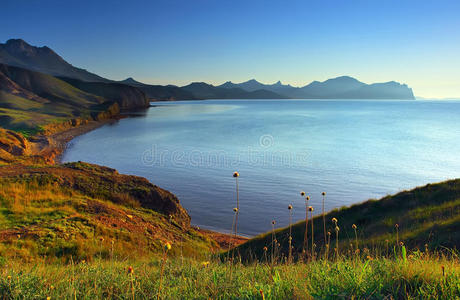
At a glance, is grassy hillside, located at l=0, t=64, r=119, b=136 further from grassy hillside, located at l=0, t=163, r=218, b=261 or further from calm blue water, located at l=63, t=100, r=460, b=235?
grassy hillside, located at l=0, t=163, r=218, b=261

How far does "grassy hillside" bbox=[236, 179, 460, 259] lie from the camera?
8750 millimetres

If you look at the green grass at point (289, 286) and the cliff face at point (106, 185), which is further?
the cliff face at point (106, 185)

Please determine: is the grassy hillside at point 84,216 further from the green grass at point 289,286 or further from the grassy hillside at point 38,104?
the grassy hillside at point 38,104

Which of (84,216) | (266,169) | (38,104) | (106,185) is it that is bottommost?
(266,169)

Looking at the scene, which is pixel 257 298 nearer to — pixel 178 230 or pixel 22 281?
pixel 22 281

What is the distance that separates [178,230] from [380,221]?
899cm

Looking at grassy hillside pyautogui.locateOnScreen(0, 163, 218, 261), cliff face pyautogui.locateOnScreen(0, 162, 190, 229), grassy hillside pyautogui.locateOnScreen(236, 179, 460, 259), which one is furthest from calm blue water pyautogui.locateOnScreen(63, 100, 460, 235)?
grassy hillside pyautogui.locateOnScreen(236, 179, 460, 259)

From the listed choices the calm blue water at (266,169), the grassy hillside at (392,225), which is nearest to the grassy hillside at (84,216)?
the grassy hillside at (392,225)

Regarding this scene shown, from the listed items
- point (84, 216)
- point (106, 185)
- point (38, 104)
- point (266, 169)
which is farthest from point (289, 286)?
point (38, 104)

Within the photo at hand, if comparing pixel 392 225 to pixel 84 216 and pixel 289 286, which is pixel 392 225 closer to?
pixel 289 286

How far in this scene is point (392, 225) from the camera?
36.2 feet

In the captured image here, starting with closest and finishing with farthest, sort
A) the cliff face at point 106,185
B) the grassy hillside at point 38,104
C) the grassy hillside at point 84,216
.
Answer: the grassy hillside at point 84,216
the cliff face at point 106,185
the grassy hillside at point 38,104

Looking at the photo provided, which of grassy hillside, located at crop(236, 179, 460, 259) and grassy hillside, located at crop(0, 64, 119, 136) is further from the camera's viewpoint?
grassy hillside, located at crop(0, 64, 119, 136)

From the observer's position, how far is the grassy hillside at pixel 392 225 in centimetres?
875
